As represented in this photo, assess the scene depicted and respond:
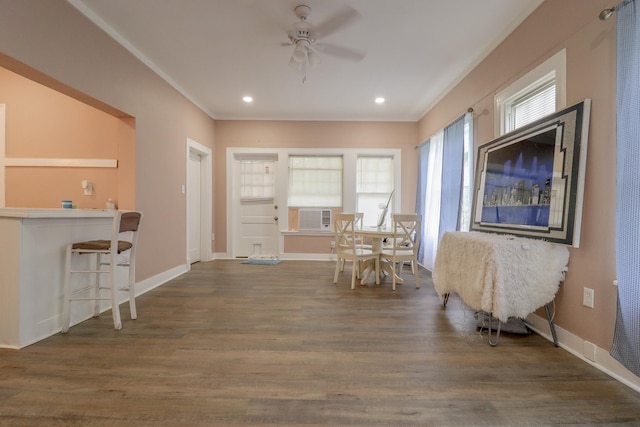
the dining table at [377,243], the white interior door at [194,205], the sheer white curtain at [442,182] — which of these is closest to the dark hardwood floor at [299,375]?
the dining table at [377,243]

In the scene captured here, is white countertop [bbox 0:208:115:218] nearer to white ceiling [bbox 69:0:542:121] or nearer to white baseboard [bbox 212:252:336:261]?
white ceiling [bbox 69:0:542:121]

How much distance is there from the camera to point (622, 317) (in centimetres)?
151

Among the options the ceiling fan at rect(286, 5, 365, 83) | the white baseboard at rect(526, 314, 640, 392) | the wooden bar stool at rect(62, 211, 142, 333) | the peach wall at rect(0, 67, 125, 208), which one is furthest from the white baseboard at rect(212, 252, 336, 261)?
the white baseboard at rect(526, 314, 640, 392)

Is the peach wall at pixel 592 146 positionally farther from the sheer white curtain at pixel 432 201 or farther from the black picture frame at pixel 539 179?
the sheer white curtain at pixel 432 201

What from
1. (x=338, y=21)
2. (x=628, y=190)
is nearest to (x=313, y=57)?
(x=338, y=21)

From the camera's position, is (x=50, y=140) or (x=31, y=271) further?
(x=50, y=140)

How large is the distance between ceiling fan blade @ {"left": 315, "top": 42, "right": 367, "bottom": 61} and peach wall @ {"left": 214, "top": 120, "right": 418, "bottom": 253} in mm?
2153

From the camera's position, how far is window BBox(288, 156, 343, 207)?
5480mm

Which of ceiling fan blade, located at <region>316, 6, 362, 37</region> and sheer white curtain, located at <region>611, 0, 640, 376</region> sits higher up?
ceiling fan blade, located at <region>316, 6, 362, 37</region>

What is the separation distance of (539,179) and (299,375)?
90.0 inches

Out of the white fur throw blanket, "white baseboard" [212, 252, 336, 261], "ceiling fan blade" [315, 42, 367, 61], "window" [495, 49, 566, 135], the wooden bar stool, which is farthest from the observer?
"white baseboard" [212, 252, 336, 261]

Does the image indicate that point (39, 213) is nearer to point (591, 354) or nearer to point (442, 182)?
point (591, 354)

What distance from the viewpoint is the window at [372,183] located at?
17.9ft

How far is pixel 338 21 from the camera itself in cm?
261
